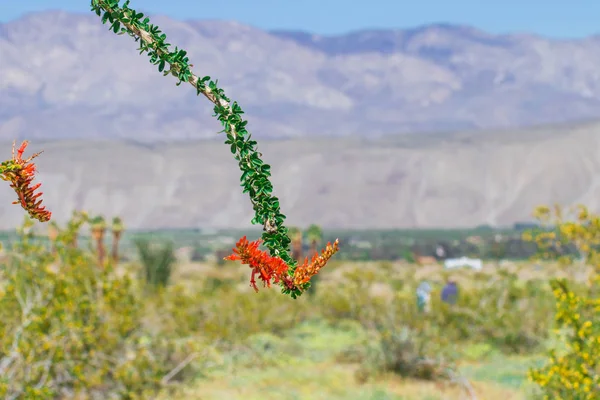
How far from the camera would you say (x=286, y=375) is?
736 inches

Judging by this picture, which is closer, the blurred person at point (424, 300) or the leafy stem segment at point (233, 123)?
the leafy stem segment at point (233, 123)

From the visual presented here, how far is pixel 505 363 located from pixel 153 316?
703 centimetres

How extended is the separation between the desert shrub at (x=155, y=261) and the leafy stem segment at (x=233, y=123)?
28612mm

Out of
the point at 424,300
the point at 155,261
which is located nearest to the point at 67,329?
the point at 424,300

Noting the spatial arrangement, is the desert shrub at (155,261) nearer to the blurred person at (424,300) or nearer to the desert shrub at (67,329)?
the blurred person at (424,300)

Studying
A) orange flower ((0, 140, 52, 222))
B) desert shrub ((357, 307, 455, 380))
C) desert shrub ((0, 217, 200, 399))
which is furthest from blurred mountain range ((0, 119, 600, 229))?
orange flower ((0, 140, 52, 222))

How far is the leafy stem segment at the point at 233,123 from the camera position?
89.0 inches

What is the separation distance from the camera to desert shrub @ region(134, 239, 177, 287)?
102 feet

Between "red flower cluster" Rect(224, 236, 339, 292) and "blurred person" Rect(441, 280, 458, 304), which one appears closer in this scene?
"red flower cluster" Rect(224, 236, 339, 292)

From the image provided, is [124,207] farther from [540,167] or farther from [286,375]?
[286,375]

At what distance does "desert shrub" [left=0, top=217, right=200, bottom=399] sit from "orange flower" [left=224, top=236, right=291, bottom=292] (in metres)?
7.33

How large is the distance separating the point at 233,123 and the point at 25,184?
1.68 feet

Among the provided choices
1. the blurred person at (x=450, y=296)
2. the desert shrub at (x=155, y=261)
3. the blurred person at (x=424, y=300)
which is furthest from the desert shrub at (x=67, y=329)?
the desert shrub at (x=155, y=261)

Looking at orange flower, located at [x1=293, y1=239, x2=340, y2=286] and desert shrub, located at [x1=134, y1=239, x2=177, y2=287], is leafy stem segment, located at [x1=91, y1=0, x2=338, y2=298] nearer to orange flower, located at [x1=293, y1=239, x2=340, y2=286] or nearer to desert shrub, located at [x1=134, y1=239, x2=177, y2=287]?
orange flower, located at [x1=293, y1=239, x2=340, y2=286]
